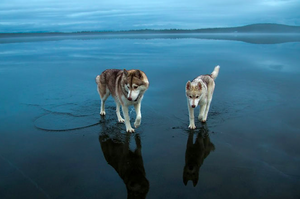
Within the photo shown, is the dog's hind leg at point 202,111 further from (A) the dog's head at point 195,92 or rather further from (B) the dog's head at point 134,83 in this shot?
(B) the dog's head at point 134,83

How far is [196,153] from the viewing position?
5.21 metres

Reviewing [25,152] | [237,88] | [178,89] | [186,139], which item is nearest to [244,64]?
[237,88]

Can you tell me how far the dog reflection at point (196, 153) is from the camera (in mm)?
4438

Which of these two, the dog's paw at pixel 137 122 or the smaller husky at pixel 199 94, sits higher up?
the smaller husky at pixel 199 94

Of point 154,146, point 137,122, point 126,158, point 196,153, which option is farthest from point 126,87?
point 196,153

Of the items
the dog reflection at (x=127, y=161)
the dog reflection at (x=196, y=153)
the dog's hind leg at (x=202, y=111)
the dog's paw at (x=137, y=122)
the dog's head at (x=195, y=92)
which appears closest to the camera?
the dog reflection at (x=127, y=161)

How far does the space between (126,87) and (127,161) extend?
1684 mm

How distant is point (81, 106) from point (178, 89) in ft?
13.5

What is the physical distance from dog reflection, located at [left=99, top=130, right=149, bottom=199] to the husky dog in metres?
0.61

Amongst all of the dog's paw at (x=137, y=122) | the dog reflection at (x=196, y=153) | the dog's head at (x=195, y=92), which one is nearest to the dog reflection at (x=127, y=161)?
the dog's paw at (x=137, y=122)

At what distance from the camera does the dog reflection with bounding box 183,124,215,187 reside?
444cm

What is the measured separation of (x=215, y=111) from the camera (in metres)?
7.48

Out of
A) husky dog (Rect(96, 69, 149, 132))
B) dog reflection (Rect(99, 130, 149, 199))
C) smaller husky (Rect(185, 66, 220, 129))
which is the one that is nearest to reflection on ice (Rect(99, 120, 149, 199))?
dog reflection (Rect(99, 130, 149, 199))

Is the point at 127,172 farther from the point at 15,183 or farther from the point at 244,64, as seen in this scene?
the point at 244,64
